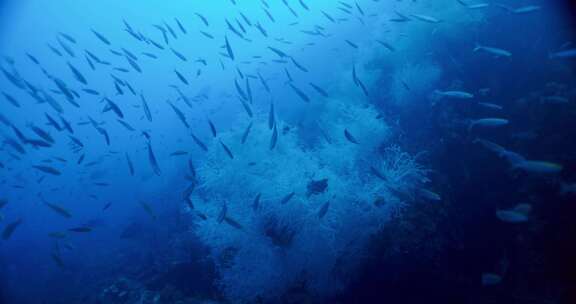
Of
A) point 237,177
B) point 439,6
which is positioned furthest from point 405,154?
point 439,6

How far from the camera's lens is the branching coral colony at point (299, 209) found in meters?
6.41

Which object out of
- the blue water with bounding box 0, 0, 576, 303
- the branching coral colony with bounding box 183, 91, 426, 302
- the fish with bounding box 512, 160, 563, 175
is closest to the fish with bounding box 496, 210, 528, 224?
the blue water with bounding box 0, 0, 576, 303

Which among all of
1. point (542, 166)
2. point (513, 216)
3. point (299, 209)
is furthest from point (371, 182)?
point (542, 166)

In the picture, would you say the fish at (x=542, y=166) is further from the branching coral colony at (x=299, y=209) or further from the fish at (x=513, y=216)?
the branching coral colony at (x=299, y=209)

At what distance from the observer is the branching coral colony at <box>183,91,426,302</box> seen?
21.0 feet

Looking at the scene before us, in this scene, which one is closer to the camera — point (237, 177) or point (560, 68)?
point (560, 68)

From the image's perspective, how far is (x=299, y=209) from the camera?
681cm

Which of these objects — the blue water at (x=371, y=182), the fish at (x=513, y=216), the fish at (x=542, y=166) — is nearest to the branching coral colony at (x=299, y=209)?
the blue water at (x=371, y=182)

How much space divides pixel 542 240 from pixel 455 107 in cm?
354

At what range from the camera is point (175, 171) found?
1261 cm

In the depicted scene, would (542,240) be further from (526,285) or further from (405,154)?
(405,154)

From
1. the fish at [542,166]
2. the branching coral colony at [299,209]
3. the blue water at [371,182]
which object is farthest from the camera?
the branching coral colony at [299,209]

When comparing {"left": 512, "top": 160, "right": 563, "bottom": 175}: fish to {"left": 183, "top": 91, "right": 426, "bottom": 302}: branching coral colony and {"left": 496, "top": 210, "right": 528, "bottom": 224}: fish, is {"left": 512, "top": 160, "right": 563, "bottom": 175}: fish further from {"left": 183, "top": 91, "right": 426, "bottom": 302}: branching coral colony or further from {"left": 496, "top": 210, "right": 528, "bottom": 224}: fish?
{"left": 183, "top": 91, "right": 426, "bottom": 302}: branching coral colony

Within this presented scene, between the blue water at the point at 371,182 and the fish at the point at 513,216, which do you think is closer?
the fish at the point at 513,216
